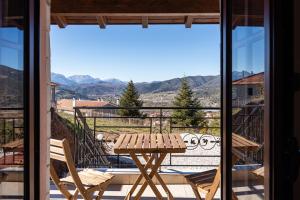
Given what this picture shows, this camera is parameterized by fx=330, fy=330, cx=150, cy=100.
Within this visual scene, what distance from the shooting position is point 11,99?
136 cm

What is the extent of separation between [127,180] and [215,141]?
4.82ft

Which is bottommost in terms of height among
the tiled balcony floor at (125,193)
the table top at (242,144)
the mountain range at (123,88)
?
the tiled balcony floor at (125,193)

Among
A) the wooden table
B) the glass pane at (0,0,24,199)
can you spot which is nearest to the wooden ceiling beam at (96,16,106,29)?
the wooden table

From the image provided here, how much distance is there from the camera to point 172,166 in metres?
4.51

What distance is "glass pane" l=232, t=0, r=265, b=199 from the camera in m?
1.25

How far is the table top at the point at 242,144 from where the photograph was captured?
135 centimetres

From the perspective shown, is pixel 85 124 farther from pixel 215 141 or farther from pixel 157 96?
pixel 157 96

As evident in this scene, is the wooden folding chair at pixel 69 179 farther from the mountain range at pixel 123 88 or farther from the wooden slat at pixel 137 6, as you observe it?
the mountain range at pixel 123 88

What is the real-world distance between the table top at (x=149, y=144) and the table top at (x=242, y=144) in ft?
4.47

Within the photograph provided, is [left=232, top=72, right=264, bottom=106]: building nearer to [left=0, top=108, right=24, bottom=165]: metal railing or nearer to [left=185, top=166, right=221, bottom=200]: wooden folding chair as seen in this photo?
[left=0, top=108, right=24, bottom=165]: metal railing

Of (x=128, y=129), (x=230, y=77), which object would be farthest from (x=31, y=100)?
(x=128, y=129)

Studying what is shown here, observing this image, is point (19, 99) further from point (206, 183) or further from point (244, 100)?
point (206, 183)

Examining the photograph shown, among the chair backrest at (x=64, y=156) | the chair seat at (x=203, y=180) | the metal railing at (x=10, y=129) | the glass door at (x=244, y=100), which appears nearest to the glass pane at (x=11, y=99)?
the metal railing at (x=10, y=129)

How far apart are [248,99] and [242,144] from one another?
0.23 metres
